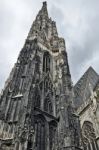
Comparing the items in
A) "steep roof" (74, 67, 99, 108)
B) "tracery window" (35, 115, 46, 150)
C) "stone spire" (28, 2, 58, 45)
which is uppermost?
"stone spire" (28, 2, 58, 45)

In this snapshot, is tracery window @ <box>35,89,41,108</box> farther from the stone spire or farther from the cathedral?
the stone spire

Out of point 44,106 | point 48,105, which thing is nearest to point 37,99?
point 44,106

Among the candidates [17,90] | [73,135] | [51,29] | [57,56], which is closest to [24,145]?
[73,135]

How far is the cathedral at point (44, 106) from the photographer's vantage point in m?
12.8

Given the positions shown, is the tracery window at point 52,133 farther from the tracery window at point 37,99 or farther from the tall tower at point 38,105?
the tracery window at point 37,99

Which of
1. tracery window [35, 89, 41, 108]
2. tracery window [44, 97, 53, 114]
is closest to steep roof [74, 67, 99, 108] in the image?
tracery window [44, 97, 53, 114]

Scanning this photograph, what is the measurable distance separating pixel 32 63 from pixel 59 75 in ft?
8.95

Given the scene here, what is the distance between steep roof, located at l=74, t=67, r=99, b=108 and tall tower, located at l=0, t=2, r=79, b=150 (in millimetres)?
3303

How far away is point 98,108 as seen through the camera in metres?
17.0

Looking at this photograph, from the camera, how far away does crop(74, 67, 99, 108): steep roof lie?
2130 centimetres

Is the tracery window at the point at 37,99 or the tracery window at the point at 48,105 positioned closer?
the tracery window at the point at 37,99

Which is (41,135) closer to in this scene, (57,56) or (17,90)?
(17,90)

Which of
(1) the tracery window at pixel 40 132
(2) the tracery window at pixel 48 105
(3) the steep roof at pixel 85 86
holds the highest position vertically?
(3) the steep roof at pixel 85 86

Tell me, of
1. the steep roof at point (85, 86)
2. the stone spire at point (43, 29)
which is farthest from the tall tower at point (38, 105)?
the steep roof at point (85, 86)
